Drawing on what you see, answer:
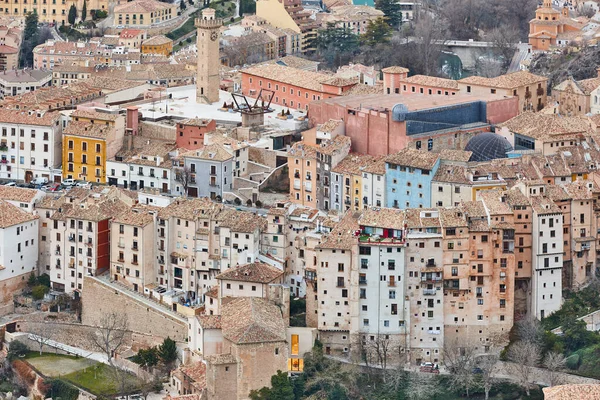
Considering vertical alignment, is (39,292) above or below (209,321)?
below

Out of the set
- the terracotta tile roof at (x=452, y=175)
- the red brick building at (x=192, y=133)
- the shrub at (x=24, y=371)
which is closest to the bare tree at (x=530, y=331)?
the terracotta tile roof at (x=452, y=175)

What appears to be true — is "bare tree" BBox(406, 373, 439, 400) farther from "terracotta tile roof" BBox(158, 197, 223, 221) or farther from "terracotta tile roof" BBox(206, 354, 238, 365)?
"terracotta tile roof" BBox(158, 197, 223, 221)

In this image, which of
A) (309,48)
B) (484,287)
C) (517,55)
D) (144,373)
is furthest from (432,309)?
(309,48)

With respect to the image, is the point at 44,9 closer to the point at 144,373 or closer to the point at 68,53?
the point at 68,53

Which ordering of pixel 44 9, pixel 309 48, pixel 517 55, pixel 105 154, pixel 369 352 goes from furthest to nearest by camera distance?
pixel 44 9, pixel 309 48, pixel 517 55, pixel 105 154, pixel 369 352

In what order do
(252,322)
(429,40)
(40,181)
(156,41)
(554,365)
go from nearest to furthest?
(252,322)
(554,365)
(40,181)
(429,40)
(156,41)

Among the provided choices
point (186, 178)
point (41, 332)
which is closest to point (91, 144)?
point (186, 178)

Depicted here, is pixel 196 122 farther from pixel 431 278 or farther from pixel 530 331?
pixel 530 331

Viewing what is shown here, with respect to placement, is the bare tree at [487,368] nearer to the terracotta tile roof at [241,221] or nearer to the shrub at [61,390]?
the terracotta tile roof at [241,221]
